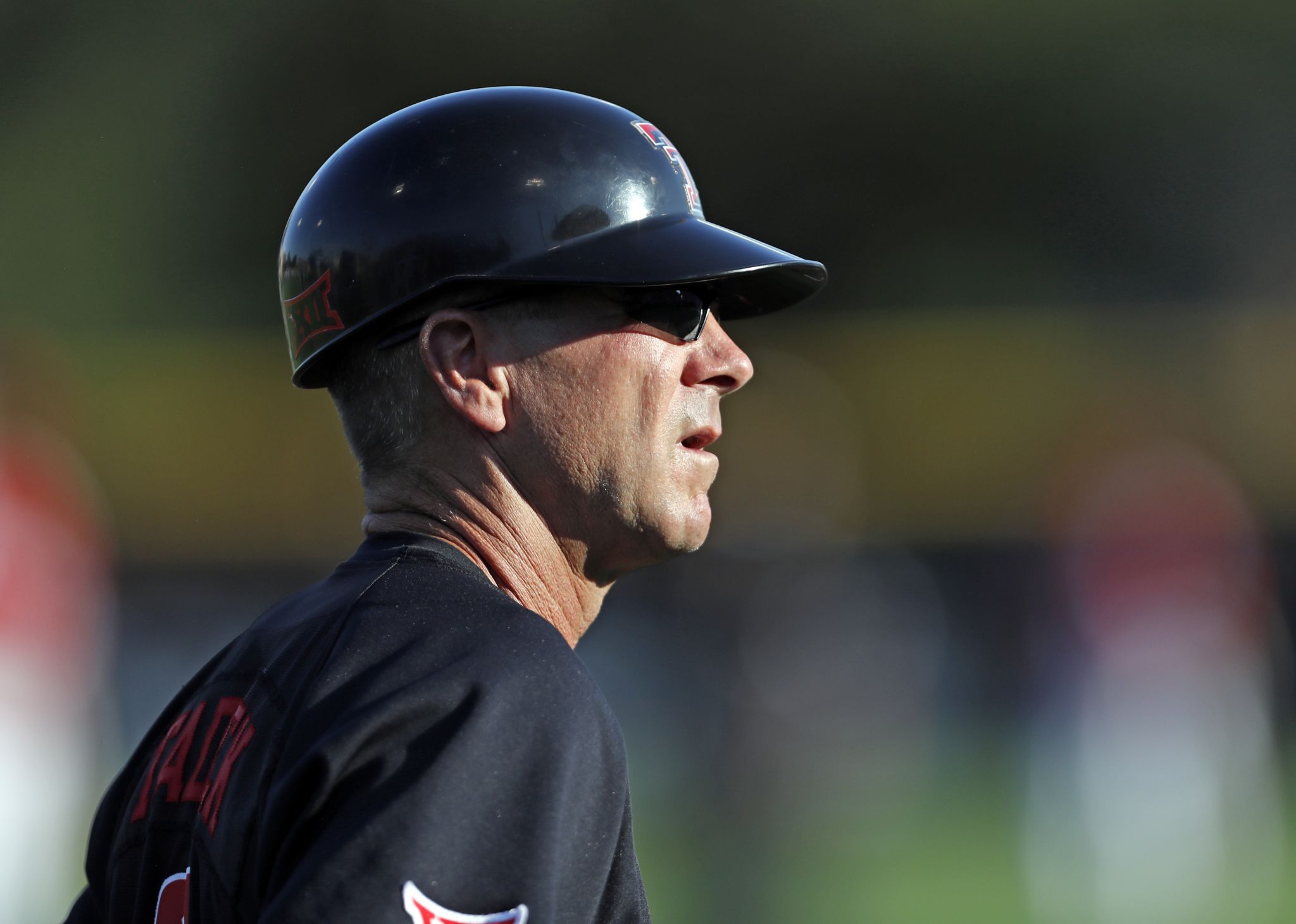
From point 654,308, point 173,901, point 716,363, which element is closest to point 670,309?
point 654,308

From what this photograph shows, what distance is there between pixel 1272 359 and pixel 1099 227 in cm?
301

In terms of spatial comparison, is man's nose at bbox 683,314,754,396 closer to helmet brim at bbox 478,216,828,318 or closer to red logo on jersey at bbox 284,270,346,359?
helmet brim at bbox 478,216,828,318

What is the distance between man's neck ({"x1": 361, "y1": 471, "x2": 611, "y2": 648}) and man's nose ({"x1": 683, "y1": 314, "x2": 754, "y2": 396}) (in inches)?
12.0

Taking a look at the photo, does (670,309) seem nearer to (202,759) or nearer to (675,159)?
(675,159)

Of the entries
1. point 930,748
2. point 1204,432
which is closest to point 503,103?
point 930,748

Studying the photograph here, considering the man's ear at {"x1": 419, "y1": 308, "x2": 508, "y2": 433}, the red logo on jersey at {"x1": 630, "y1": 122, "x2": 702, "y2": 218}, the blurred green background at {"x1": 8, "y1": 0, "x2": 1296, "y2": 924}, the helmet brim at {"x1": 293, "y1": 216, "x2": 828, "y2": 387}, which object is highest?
the red logo on jersey at {"x1": 630, "y1": 122, "x2": 702, "y2": 218}

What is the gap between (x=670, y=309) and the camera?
1.88 m

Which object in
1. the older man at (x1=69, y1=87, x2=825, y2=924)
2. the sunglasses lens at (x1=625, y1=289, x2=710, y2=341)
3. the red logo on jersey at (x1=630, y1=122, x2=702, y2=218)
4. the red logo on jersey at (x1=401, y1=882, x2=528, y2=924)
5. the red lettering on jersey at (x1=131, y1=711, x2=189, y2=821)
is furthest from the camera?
the red logo on jersey at (x1=630, y1=122, x2=702, y2=218)

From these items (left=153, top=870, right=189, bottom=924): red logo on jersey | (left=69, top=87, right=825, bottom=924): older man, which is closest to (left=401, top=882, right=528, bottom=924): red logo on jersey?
(left=69, top=87, right=825, bottom=924): older man

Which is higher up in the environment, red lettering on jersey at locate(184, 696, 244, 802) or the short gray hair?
the short gray hair

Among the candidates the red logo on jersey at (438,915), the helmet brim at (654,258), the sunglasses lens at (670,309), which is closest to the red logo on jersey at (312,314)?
the helmet brim at (654,258)

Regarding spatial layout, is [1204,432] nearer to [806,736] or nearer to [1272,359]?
[1272,359]

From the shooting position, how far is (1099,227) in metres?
17.8

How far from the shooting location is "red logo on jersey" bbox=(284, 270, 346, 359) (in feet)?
6.22
